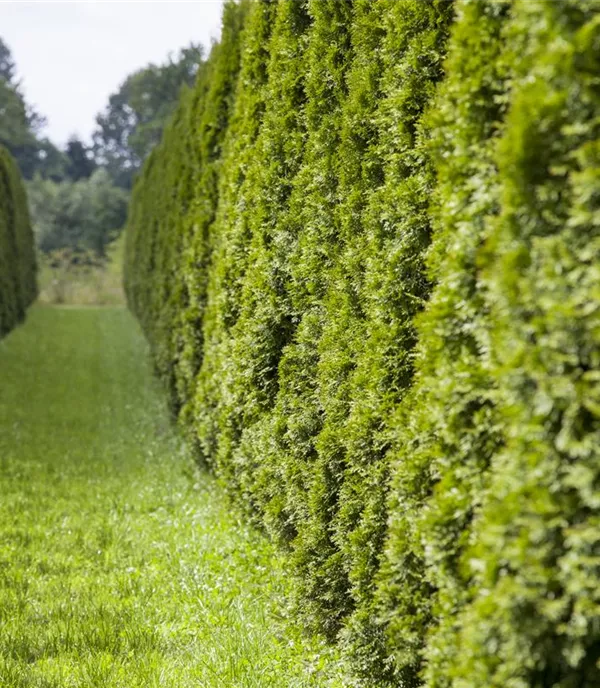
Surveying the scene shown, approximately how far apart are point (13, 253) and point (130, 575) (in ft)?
59.6

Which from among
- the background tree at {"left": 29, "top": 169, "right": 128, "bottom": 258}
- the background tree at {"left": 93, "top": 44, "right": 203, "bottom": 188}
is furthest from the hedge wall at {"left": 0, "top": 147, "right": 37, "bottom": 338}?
the background tree at {"left": 93, "top": 44, "right": 203, "bottom": 188}

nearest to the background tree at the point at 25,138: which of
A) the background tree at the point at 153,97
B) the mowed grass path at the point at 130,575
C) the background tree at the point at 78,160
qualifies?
the background tree at the point at 78,160

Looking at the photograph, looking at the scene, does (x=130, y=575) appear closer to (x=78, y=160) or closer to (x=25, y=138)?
(x=25, y=138)

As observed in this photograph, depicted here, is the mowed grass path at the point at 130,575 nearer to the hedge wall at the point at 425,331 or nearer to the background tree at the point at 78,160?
the hedge wall at the point at 425,331

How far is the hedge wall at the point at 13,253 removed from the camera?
18.9m

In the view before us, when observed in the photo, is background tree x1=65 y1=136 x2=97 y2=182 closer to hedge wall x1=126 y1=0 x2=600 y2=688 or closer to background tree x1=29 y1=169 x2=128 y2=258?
background tree x1=29 y1=169 x2=128 y2=258

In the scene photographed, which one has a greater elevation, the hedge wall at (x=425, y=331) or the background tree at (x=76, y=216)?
the background tree at (x=76, y=216)

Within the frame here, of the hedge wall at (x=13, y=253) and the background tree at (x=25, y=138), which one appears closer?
the hedge wall at (x=13, y=253)

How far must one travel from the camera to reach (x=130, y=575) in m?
5.04

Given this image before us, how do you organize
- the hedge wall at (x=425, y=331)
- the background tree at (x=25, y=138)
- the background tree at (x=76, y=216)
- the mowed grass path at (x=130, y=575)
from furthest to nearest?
the background tree at (x=25, y=138) < the background tree at (x=76, y=216) < the mowed grass path at (x=130, y=575) < the hedge wall at (x=425, y=331)

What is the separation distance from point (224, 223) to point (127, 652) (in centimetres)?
422

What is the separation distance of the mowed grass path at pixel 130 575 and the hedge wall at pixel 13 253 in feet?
31.8

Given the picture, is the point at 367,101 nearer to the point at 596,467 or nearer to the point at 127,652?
the point at 596,467

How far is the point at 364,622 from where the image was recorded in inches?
138
